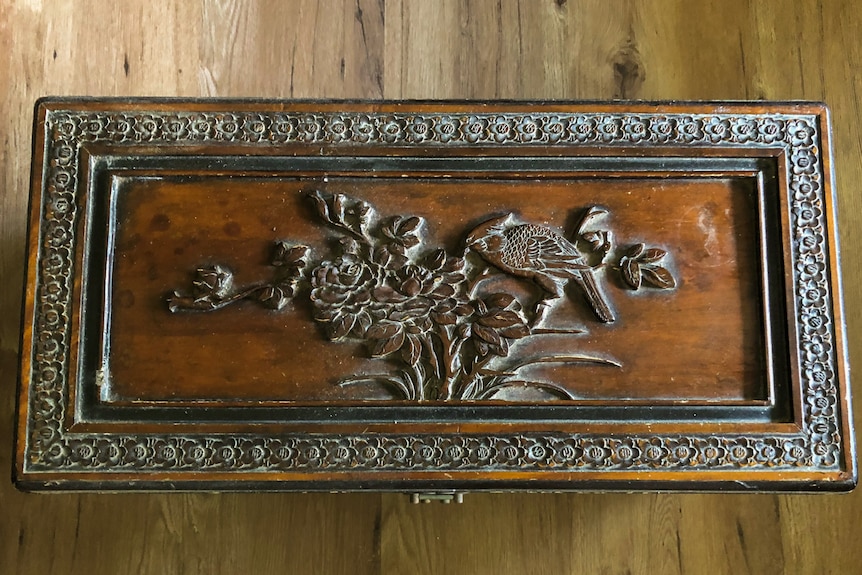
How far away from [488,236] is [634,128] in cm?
27

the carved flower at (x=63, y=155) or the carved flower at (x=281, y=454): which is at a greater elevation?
the carved flower at (x=63, y=155)

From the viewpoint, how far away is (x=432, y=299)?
92cm

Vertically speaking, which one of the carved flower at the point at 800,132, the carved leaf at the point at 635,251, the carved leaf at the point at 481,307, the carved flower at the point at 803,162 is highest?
the carved flower at the point at 800,132

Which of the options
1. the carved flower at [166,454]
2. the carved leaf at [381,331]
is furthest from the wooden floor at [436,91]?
the carved leaf at [381,331]

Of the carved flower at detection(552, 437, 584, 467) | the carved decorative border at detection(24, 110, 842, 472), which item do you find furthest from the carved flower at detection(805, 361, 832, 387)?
the carved flower at detection(552, 437, 584, 467)

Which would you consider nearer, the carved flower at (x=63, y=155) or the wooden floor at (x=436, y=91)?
the carved flower at (x=63, y=155)

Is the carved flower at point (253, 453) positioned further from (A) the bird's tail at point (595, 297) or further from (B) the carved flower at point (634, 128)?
(B) the carved flower at point (634, 128)

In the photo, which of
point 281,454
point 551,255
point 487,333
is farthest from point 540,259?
point 281,454

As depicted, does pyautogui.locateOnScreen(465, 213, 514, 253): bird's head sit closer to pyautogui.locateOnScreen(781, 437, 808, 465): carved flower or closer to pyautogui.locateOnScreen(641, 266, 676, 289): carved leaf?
pyautogui.locateOnScreen(641, 266, 676, 289): carved leaf

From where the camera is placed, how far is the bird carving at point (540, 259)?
0.92 meters

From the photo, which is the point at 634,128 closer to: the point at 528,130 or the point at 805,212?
the point at 528,130

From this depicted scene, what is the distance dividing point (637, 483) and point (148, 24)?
124cm

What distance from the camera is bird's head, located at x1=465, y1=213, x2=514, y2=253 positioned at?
3.05 feet

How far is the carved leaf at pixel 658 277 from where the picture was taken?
3.05 feet
